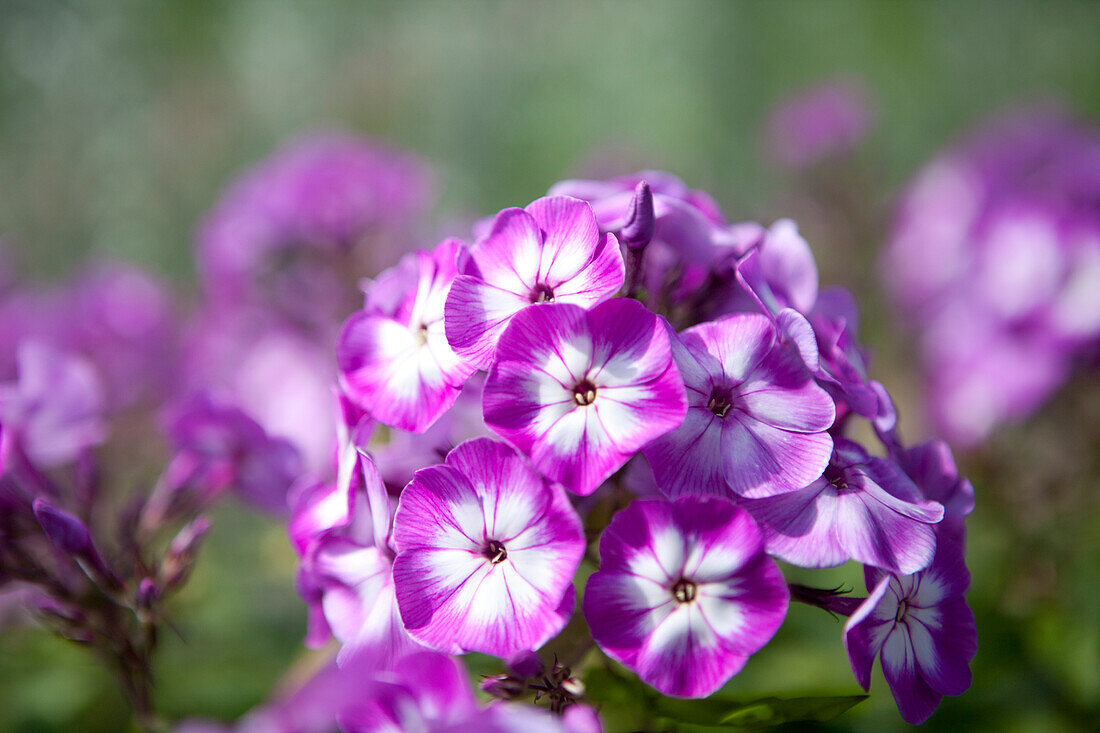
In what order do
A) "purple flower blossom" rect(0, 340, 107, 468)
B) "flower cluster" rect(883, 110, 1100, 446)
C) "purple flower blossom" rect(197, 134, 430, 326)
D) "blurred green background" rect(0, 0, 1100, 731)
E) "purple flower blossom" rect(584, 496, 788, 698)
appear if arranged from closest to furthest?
"purple flower blossom" rect(584, 496, 788, 698) < "purple flower blossom" rect(0, 340, 107, 468) < "flower cluster" rect(883, 110, 1100, 446) < "purple flower blossom" rect(197, 134, 430, 326) < "blurred green background" rect(0, 0, 1100, 731)

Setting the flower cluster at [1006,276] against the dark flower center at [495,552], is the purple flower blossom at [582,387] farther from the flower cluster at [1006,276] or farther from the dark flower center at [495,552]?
the flower cluster at [1006,276]

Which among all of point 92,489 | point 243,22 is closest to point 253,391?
point 92,489

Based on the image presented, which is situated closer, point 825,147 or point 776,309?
point 776,309

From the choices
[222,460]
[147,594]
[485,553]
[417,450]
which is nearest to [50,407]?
[222,460]

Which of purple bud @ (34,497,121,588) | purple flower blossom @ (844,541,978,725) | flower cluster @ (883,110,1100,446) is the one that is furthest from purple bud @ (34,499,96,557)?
flower cluster @ (883,110,1100,446)

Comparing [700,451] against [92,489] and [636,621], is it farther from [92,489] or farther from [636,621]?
[92,489]

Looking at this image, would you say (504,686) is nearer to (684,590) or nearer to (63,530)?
(684,590)

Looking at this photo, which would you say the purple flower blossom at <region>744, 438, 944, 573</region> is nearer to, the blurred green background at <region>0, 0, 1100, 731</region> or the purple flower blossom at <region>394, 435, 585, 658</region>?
the purple flower blossom at <region>394, 435, 585, 658</region>
